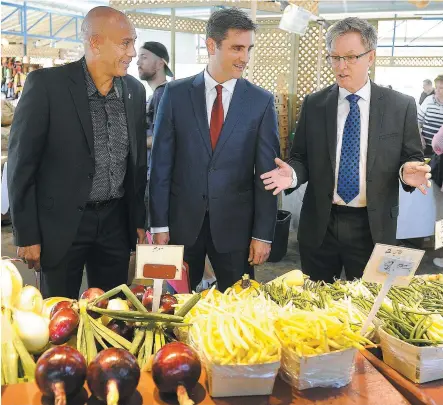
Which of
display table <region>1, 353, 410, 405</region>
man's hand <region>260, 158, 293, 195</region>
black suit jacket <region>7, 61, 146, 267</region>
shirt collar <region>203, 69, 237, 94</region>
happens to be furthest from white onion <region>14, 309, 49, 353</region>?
shirt collar <region>203, 69, 237, 94</region>

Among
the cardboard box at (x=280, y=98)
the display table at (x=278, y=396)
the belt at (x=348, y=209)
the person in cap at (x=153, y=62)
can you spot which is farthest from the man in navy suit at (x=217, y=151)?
the cardboard box at (x=280, y=98)

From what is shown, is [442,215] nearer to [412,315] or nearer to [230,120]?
[230,120]

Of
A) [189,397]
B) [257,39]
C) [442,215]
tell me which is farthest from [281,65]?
[189,397]

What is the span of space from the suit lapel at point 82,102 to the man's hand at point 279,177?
79 cm

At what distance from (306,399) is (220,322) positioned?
0.30 m

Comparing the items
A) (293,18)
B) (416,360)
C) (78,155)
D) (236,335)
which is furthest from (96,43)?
(293,18)

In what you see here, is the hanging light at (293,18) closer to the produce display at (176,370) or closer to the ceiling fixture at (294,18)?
the ceiling fixture at (294,18)

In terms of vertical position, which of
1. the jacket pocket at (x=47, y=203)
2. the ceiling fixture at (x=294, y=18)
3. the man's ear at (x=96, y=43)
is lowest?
the jacket pocket at (x=47, y=203)

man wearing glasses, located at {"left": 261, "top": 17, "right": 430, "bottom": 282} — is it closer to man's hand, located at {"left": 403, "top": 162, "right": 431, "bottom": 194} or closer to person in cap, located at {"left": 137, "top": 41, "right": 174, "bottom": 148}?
man's hand, located at {"left": 403, "top": 162, "right": 431, "bottom": 194}

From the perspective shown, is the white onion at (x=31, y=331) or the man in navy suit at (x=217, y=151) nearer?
the white onion at (x=31, y=331)

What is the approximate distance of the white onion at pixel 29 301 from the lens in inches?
58.2

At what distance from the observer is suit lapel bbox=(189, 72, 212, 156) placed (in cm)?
238

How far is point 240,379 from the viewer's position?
126 cm

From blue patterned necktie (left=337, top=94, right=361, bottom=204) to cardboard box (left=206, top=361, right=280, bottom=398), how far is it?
1.35 meters
